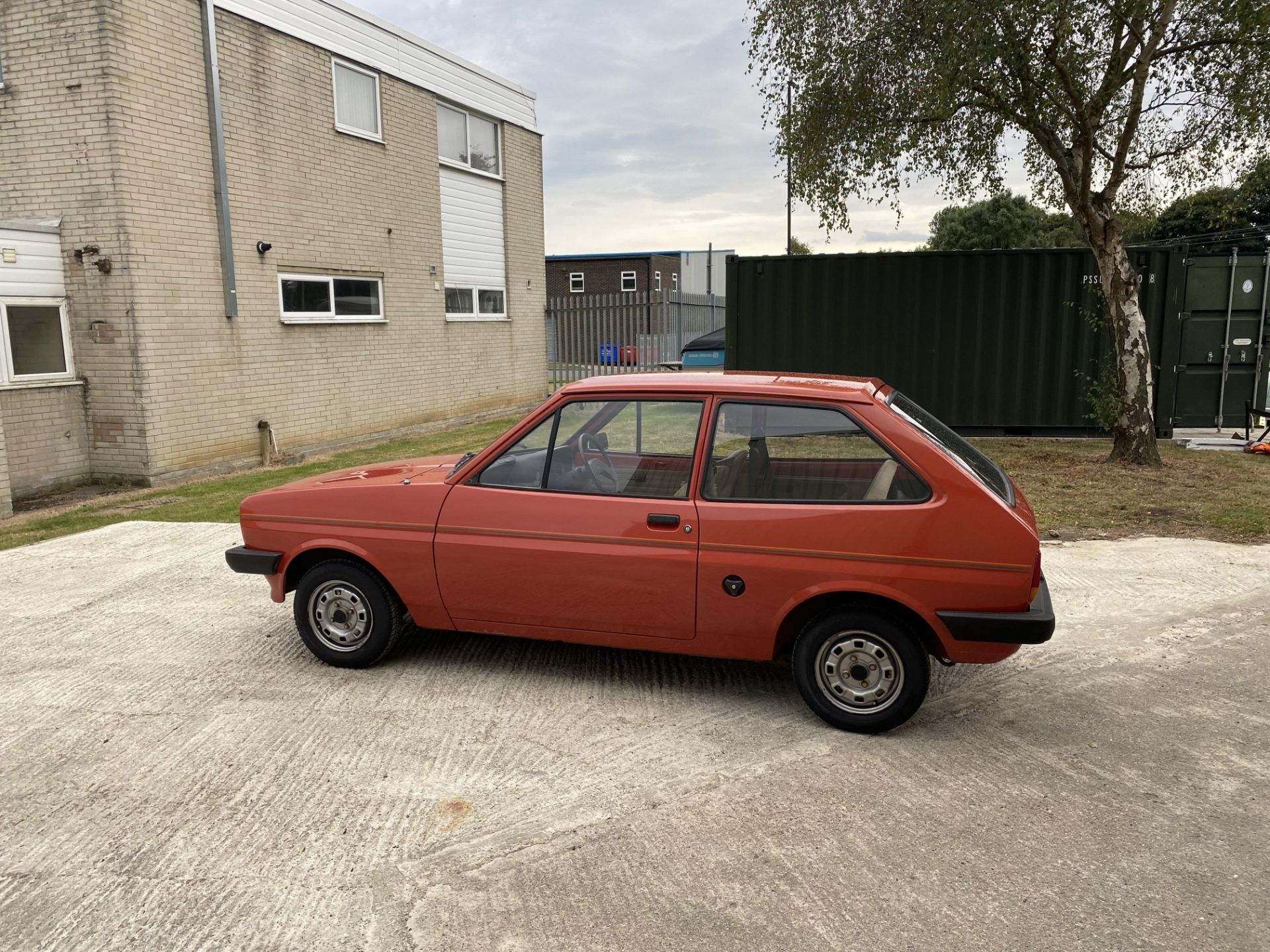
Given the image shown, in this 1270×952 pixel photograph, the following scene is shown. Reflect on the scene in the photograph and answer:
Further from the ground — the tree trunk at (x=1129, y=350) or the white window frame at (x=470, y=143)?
the white window frame at (x=470, y=143)

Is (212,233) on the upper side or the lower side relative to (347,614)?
upper

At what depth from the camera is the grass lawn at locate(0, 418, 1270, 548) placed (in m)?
8.22

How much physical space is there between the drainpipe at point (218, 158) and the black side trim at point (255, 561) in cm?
770

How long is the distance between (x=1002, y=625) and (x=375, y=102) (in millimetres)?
13840

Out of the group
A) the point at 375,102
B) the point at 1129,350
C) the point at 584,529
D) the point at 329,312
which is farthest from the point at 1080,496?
the point at 375,102

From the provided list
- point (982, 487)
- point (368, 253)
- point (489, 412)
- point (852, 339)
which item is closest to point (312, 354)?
point (368, 253)

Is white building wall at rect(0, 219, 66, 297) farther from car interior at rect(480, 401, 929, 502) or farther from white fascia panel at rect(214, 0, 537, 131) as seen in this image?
car interior at rect(480, 401, 929, 502)

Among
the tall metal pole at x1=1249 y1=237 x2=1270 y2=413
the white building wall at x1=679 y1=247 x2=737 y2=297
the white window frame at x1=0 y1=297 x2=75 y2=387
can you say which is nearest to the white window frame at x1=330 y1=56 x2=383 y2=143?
the white window frame at x1=0 y1=297 x2=75 y2=387

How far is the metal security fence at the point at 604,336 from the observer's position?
2212cm

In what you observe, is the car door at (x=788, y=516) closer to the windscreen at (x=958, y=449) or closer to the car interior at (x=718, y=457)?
the car interior at (x=718, y=457)

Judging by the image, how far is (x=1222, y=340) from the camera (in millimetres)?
12734

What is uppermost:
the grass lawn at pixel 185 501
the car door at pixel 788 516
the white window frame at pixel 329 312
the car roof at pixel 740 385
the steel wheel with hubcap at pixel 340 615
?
the white window frame at pixel 329 312

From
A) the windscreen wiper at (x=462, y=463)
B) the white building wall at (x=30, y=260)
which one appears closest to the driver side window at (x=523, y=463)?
the windscreen wiper at (x=462, y=463)

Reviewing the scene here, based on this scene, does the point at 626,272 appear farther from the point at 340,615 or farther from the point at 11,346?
the point at 340,615
